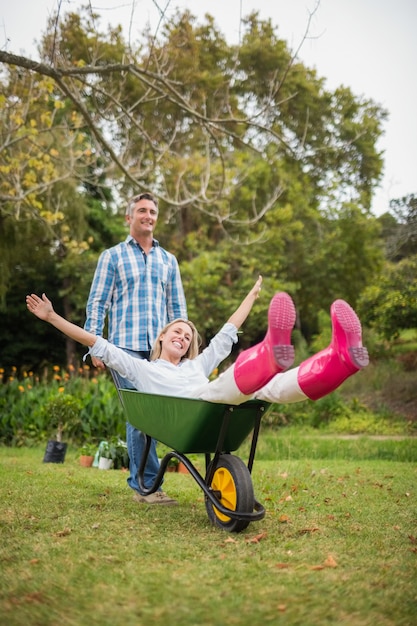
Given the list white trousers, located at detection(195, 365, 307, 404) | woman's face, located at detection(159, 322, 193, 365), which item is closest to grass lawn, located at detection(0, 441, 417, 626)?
white trousers, located at detection(195, 365, 307, 404)

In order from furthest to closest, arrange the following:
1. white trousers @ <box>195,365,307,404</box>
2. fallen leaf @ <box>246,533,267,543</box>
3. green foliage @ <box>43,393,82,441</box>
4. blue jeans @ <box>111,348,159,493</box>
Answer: green foliage @ <box>43,393,82,441</box>, blue jeans @ <box>111,348,159,493</box>, fallen leaf @ <box>246,533,267,543</box>, white trousers @ <box>195,365,307,404</box>

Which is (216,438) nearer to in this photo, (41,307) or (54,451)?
(41,307)

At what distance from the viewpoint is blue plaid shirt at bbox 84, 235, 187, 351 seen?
3527 millimetres

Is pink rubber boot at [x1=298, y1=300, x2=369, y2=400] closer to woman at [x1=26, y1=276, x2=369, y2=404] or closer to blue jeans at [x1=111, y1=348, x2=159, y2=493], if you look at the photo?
woman at [x1=26, y1=276, x2=369, y2=404]

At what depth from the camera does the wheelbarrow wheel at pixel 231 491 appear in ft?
8.64

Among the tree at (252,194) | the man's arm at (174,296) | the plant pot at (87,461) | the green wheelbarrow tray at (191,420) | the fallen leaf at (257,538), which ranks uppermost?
the tree at (252,194)

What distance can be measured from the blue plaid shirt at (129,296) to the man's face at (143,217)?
0.08 meters

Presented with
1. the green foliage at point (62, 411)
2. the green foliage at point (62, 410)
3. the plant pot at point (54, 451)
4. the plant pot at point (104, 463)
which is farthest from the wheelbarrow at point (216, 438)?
the green foliage at point (62, 411)

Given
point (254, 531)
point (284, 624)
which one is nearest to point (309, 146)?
point (254, 531)

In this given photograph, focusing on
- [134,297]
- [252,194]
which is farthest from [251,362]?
[252,194]

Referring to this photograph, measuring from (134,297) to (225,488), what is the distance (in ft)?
4.15

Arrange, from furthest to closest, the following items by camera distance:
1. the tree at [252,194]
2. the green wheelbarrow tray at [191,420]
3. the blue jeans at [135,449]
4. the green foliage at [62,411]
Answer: the tree at [252,194]
the green foliage at [62,411]
the blue jeans at [135,449]
the green wheelbarrow tray at [191,420]

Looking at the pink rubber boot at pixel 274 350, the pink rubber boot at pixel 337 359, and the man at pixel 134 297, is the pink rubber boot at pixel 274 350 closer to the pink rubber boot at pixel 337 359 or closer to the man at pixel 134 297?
the pink rubber boot at pixel 337 359

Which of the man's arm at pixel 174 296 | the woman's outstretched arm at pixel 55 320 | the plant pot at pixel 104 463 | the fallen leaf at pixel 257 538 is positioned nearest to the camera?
the fallen leaf at pixel 257 538
